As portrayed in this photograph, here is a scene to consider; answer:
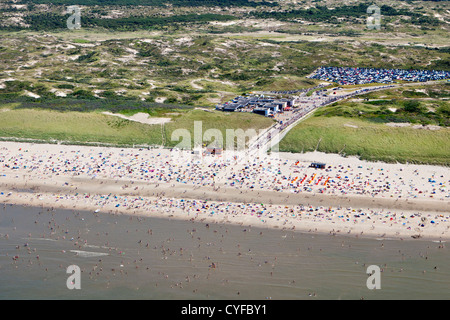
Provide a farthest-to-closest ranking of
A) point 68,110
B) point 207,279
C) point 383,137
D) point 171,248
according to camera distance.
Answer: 1. point 68,110
2. point 383,137
3. point 171,248
4. point 207,279

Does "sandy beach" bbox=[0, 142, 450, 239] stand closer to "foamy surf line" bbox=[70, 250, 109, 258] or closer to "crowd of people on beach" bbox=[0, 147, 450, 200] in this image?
"crowd of people on beach" bbox=[0, 147, 450, 200]

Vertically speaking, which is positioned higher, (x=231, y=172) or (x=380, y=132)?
(x=380, y=132)

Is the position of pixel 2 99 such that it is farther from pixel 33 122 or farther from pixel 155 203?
pixel 155 203

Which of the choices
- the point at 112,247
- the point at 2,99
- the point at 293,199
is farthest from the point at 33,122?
the point at 293,199

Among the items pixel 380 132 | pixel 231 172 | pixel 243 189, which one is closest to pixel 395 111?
pixel 380 132

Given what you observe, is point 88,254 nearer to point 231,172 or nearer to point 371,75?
point 231,172

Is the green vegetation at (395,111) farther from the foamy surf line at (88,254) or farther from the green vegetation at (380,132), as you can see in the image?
the foamy surf line at (88,254)
